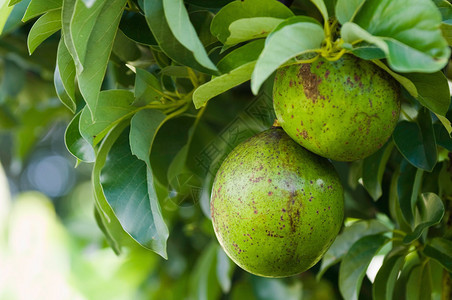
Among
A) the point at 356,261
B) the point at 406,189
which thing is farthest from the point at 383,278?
the point at 406,189

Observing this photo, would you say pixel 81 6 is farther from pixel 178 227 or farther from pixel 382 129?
pixel 178 227

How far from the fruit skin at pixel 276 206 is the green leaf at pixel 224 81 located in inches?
4.8

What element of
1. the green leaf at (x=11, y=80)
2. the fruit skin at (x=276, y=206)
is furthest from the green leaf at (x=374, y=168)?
the green leaf at (x=11, y=80)

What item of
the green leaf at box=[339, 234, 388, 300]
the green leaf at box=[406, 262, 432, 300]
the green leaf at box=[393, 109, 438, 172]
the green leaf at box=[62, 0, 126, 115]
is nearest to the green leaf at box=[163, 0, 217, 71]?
the green leaf at box=[62, 0, 126, 115]

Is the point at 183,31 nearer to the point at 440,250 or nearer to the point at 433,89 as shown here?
the point at 433,89

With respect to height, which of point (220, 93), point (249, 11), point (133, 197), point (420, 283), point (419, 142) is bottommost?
point (420, 283)

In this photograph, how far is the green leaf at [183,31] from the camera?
0.59m

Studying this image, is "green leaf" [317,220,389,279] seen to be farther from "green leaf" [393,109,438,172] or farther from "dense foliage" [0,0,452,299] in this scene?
"green leaf" [393,109,438,172]

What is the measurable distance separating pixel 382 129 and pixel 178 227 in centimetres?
144

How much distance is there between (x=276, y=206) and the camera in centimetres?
70

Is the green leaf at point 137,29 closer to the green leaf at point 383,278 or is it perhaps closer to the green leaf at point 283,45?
the green leaf at point 283,45

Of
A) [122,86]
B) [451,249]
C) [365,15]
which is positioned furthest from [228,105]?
[365,15]

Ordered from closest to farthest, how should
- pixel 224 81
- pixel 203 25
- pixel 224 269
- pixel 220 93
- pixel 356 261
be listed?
pixel 224 81, pixel 220 93, pixel 203 25, pixel 356 261, pixel 224 269

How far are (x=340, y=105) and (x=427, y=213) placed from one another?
0.34 m
